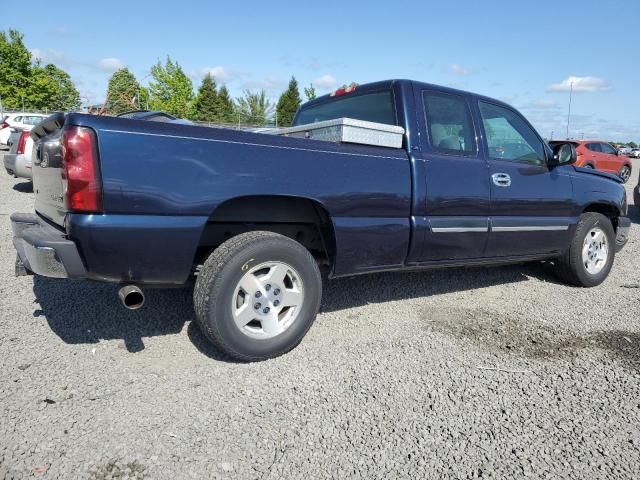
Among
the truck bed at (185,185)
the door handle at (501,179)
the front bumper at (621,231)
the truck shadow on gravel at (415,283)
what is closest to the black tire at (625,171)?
the front bumper at (621,231)

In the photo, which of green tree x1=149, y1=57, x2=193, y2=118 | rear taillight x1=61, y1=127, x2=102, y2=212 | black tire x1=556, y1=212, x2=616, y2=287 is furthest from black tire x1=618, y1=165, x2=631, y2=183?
green tree x1=149, y1=57, x2=193, y2=118

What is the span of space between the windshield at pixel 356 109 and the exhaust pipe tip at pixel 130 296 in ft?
7.33

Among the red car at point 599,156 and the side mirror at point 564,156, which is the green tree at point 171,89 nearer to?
the red car at point 599,156

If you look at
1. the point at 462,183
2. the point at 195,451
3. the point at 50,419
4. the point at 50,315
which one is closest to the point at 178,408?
the point at 195,451

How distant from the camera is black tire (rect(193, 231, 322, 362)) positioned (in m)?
2.74

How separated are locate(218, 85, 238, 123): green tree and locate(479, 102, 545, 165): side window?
4650 centimetres

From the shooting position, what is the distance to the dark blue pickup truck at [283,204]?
8.04ft

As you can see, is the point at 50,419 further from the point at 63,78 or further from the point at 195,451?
the point at 63,78

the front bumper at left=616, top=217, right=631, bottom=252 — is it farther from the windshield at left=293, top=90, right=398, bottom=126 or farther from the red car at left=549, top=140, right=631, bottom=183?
the red car at left=549, top=140, right=631, bottom=183

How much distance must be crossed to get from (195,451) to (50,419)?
2.55 ft

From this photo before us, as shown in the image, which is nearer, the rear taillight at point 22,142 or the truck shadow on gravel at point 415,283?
the truck shadow on gravel at point 415,283

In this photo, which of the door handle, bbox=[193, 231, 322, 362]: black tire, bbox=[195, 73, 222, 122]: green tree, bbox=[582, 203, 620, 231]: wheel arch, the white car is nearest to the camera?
bbox=[193, 231, 322, 362]: black tire

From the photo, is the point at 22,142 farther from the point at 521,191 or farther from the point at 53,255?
the point at 521,191

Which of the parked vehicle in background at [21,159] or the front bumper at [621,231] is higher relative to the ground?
the parked vehicle in background at [21,159]
